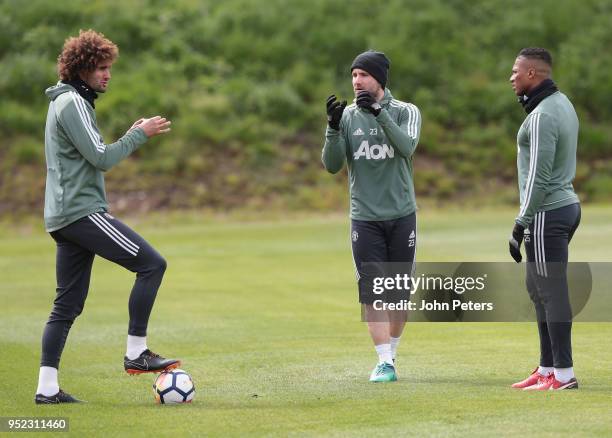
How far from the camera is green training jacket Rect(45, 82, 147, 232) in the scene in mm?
7727

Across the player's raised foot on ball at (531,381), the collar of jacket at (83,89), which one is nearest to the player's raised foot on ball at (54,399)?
the collar of jacket at (83,89)

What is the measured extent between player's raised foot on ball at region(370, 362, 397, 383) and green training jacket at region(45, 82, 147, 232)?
231 centimetres

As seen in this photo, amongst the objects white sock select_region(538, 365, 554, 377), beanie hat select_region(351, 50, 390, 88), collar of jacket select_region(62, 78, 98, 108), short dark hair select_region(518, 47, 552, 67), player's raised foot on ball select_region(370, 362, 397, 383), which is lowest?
white sock select_region(538, 365, 554, 377)

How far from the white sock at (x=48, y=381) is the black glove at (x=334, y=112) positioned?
8.58 ft

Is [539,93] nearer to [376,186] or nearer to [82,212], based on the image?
[376,186]

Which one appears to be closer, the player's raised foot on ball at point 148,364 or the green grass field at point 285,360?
the green grass field at point 285,360

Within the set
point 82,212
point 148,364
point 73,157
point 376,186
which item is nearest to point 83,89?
point 73,157

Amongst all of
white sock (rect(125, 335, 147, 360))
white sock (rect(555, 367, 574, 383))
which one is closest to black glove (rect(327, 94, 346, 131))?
white sock (rect(125, 335, 147, 360))

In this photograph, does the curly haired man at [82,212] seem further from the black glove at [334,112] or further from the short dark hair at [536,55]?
the short dark hair at [536,55]

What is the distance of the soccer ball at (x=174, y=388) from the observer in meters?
7.83

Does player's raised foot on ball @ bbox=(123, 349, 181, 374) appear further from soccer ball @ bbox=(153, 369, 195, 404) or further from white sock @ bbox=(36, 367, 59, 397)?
white sock @ bbox=(36, 367, 59, 397)

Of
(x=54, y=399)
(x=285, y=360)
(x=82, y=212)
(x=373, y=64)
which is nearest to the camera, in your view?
(x=82, y=212)

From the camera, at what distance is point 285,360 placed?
32.4 ft

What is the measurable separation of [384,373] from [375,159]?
→ 5.14ft
